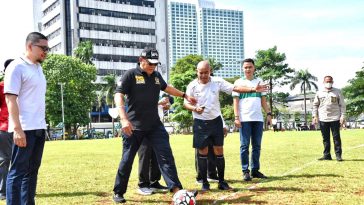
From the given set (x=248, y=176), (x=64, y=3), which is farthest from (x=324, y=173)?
(x=64, y=3)

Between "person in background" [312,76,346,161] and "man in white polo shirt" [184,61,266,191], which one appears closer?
"man in white polo shirt" [184,61,266,191]

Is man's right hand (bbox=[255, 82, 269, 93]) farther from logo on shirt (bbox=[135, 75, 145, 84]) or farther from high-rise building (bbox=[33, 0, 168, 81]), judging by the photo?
high-rise building (bbox=[33, 0, 168, 81])

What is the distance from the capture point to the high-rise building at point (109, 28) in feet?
332

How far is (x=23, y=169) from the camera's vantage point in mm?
5723

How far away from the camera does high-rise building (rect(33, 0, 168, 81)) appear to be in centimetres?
10119

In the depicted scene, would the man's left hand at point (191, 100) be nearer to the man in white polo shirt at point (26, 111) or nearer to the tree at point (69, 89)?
the man in white polo shirt at point (26, 111)

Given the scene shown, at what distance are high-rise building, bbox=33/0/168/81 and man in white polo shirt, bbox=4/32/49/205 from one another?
3680 inches

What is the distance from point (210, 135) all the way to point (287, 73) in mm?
88388

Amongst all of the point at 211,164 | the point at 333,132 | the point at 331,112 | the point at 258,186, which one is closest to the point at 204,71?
the point at 211,164

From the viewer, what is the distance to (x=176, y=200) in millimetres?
6043

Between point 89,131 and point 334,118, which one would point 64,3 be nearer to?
point 89,131

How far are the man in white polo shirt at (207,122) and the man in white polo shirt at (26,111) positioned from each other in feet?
9.32

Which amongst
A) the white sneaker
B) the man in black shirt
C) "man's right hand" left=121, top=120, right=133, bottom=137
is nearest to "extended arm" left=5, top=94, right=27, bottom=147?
"man's right hand" left=121, top=120, right=133, bottom=137

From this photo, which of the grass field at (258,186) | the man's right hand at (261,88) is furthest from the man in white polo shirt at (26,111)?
the man's right hand at (261,88)
